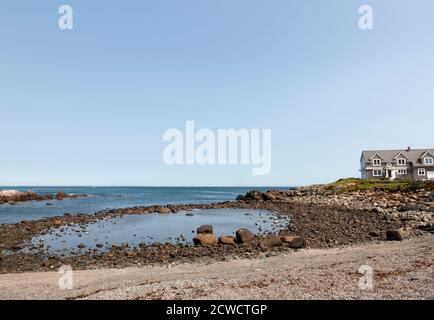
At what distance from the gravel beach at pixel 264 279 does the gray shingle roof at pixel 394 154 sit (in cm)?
6973

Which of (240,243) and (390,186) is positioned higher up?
(390,186)

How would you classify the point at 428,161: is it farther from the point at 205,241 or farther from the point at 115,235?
the point at 115,235

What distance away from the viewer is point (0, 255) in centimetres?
2234

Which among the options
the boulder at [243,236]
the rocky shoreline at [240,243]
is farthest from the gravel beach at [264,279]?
the boulder at [243,236]

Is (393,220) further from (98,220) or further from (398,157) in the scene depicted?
(398,157)

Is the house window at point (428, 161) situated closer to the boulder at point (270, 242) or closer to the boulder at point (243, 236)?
the boulder at point (243, 236)

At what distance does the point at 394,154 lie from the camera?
81188 millimetres

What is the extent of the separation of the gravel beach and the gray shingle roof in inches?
2745

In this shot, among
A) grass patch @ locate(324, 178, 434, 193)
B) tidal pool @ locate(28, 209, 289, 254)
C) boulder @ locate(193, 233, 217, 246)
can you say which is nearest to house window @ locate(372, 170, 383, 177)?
grass patch @ locate(324, 178, 434, 193)

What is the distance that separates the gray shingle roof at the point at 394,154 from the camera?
7812 centimetres

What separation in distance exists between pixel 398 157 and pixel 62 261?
82.5 m

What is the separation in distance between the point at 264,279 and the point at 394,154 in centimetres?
8195

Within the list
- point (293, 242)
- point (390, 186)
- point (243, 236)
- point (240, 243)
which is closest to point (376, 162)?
point (390, 186)
